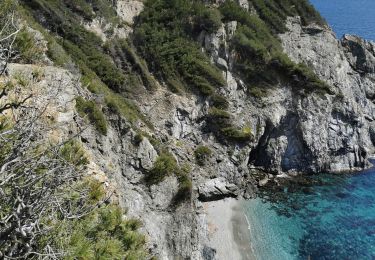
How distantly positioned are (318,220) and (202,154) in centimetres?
1317

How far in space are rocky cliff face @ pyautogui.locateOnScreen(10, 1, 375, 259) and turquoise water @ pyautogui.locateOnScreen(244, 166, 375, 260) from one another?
366cm

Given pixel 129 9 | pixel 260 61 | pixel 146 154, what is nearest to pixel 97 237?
pixel 146 154

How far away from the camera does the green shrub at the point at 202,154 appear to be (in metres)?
37.2

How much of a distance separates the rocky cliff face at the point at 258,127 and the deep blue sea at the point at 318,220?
3134 mm

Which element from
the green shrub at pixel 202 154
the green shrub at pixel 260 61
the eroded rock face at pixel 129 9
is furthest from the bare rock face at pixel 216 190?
the eroded rock face at pixel 129 9

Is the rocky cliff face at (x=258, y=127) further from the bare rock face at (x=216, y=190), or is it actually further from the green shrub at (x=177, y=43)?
A: the green shrub at (x=177, y=43)

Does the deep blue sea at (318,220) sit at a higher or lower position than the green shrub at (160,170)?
lower

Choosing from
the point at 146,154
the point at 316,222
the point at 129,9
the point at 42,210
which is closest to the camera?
the point at 42,210

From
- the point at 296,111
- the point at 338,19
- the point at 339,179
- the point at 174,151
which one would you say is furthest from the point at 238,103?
the point at 338,19

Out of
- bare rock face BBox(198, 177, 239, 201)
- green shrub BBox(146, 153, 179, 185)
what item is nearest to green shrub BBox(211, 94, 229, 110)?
bare rock face BBox(198, 177, 239, 201)

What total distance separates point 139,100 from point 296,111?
810 inches

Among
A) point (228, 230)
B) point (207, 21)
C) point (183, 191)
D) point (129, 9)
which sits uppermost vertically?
point (129, 9)

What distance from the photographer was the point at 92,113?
19.8 m

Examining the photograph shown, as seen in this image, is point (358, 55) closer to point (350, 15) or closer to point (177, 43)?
point (177, 43)
